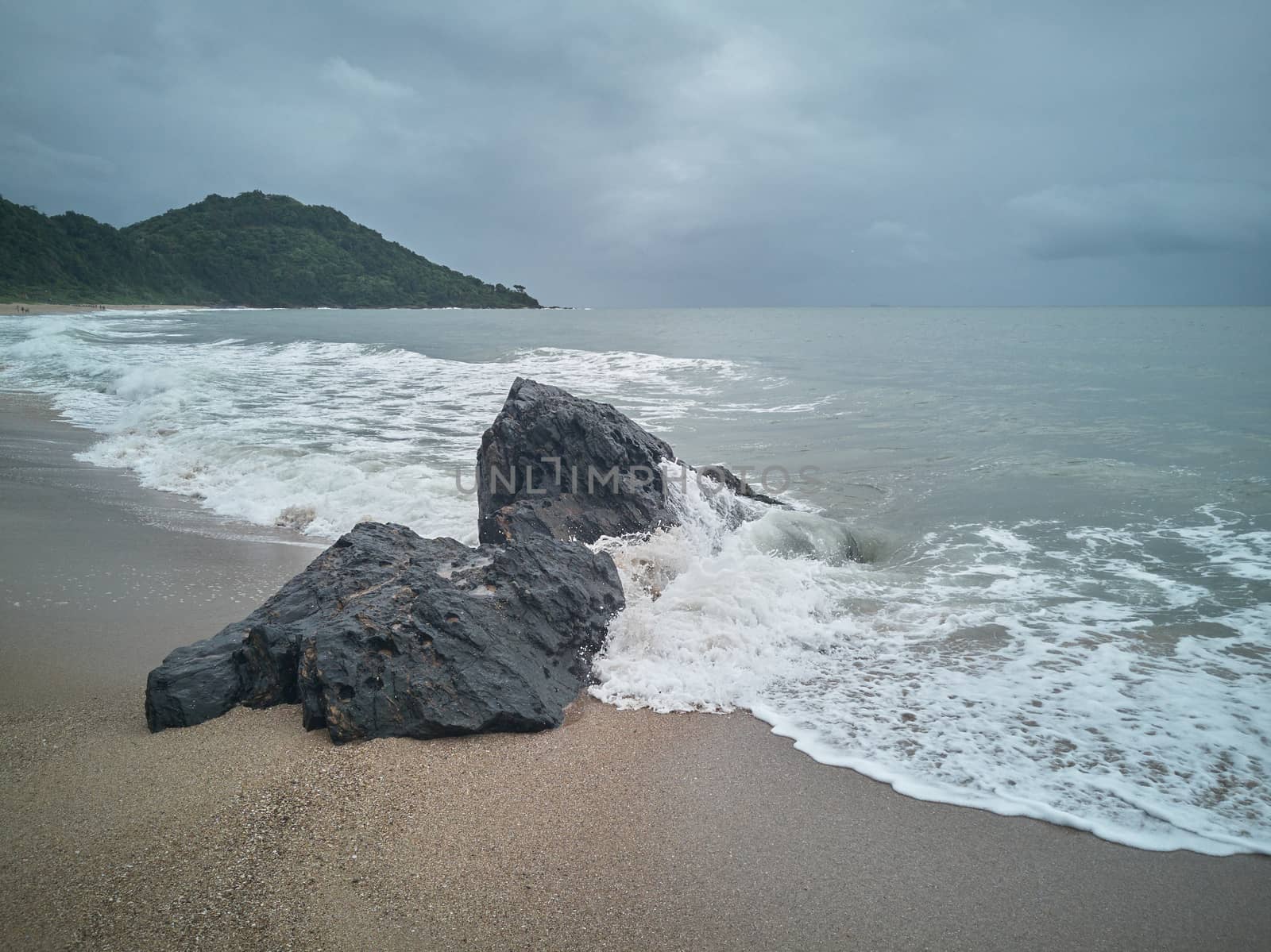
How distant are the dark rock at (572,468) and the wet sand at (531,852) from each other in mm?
2281

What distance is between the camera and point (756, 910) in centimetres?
243

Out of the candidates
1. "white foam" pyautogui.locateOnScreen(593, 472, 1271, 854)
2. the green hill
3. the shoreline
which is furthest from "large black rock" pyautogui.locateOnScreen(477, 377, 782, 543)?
the green hill

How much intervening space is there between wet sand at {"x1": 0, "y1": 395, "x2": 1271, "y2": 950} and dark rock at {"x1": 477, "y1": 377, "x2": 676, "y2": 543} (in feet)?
7.48

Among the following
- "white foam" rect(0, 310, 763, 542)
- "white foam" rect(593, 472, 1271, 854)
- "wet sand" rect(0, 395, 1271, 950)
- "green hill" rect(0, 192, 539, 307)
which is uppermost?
"green hill" rect(0, 192, 539, 307)

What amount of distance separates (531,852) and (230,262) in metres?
111

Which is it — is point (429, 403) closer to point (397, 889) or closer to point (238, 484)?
point (238, 484)

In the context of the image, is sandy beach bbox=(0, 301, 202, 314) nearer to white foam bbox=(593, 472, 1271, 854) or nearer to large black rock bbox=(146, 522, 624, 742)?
large black rock bbox=(146, 522, 624, 742)

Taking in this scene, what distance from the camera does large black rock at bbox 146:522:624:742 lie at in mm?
3363

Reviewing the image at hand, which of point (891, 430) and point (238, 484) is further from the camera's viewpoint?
point (891, 430)

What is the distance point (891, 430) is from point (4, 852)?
1268cm

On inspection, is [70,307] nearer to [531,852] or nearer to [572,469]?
[572,469]

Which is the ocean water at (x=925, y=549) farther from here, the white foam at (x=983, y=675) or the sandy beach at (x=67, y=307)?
the sandy beach at (x=67, y=307)

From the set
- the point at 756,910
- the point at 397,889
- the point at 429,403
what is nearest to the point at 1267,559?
the point at 756,910

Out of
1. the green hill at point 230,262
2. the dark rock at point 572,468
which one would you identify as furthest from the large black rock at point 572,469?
the green hill at point 230,262
